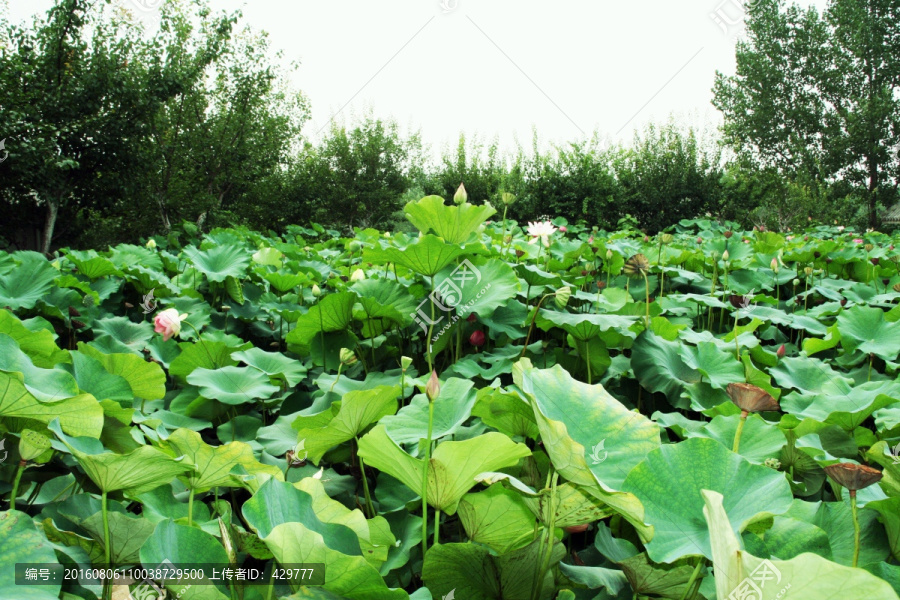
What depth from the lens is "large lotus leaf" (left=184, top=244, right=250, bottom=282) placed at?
192cm

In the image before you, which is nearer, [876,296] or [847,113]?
[876,296]

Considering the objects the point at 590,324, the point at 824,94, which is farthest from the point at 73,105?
the point at 824,94

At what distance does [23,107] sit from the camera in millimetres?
5875

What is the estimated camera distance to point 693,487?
21.8 inches

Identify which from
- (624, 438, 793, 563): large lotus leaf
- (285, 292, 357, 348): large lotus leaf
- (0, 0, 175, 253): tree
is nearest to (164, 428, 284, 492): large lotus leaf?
(624, 438, 793, 563): large lotus leaf

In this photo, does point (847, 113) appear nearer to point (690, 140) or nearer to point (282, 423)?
point (690, 140)

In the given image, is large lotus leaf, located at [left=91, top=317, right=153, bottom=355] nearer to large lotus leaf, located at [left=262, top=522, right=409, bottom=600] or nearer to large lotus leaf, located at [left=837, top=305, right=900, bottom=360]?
large lotus leaf, located at [left=262, top=522, right=409, bottom=600]

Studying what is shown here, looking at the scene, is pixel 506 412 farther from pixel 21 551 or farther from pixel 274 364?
pixel 274 364

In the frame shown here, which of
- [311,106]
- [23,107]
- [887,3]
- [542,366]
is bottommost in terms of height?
[542,366]

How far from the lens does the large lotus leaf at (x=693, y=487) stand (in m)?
0.53

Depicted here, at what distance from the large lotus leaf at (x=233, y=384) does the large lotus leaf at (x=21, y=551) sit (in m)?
0.61

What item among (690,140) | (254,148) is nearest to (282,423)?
(254,148)

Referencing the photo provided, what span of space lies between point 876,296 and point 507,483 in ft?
5.77

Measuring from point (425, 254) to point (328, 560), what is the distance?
93 cm
